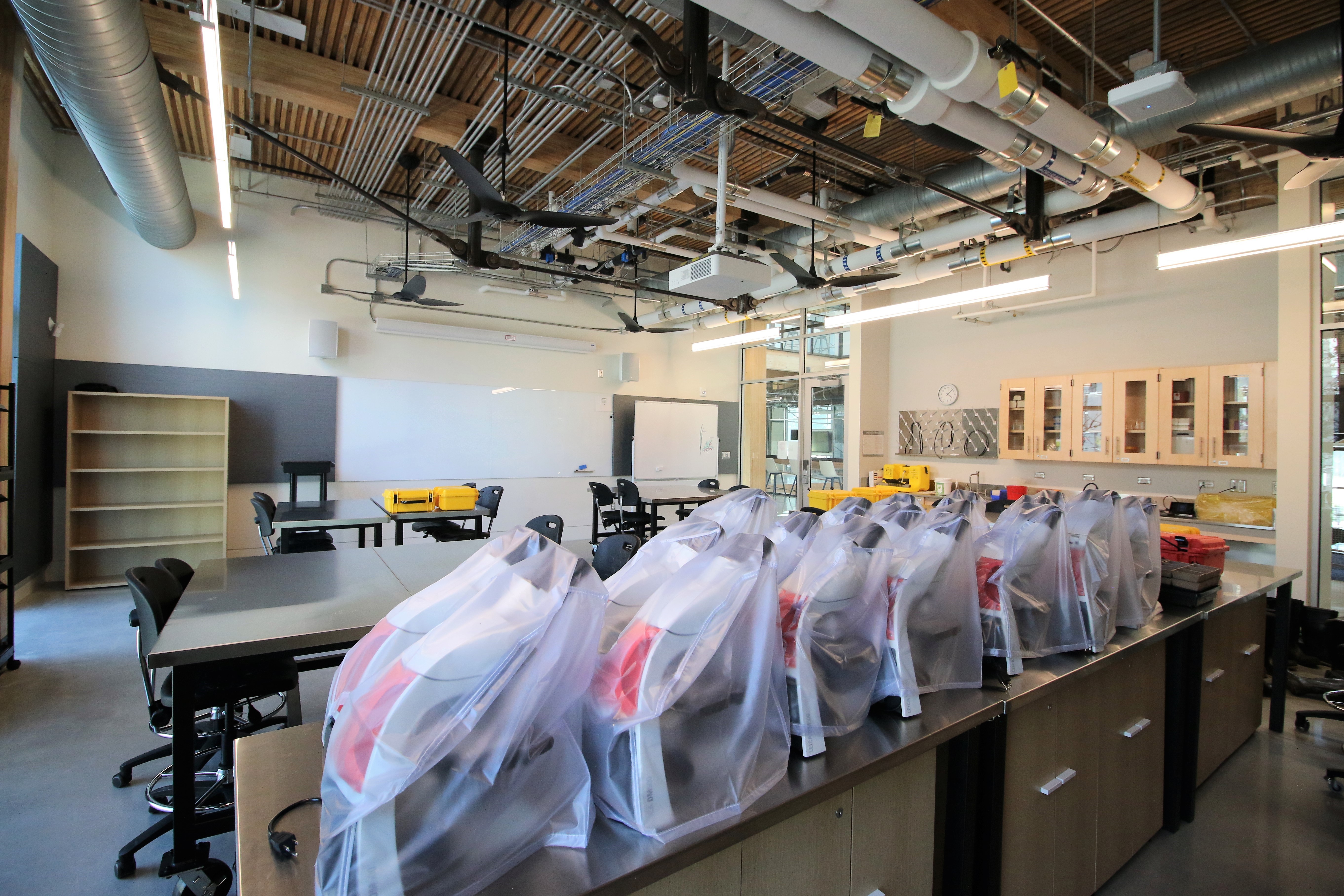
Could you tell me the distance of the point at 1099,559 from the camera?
6.32ft

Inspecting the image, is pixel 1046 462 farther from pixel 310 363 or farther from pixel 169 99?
pixel 169 99

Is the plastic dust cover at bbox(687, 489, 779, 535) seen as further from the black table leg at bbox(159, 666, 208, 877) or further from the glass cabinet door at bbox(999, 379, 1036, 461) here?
the glass cabinet door at bbox(999, 379, 1036, 461)

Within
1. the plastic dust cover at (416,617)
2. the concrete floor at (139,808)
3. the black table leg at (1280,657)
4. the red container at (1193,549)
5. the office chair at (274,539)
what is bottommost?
the concrete floor at (139,808)

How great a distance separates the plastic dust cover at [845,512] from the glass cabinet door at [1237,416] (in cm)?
440

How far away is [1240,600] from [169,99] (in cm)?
690

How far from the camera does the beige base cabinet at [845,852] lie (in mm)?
1046

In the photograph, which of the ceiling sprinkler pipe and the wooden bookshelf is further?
the wooden bookshelf

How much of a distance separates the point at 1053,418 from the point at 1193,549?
3728 mm

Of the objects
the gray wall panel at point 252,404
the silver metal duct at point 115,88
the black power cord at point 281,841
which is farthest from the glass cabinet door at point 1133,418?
the gray wall panel at point 252,404

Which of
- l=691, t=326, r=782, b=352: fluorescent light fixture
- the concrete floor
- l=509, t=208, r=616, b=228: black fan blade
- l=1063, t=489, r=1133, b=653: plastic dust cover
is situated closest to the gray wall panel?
the concrete floor

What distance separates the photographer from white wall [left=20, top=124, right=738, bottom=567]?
541cm

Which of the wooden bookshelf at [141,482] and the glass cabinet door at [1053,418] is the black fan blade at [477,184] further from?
the glass cabinet door at [1053,418]

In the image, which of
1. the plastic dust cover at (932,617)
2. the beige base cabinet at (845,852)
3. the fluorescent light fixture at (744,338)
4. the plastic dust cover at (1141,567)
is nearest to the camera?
the beige base cabinet at (845,852)

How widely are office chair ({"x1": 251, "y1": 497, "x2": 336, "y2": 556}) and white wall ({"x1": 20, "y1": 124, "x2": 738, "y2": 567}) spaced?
5.92ft
